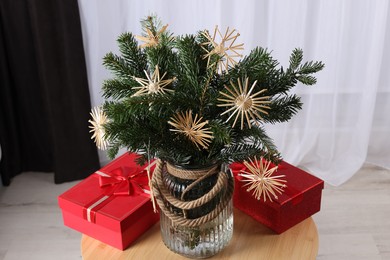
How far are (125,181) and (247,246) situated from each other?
13.0 inches

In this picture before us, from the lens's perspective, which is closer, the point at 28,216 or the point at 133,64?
the point at 133,64

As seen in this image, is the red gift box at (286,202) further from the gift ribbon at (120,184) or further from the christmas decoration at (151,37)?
the christmas decoration at (151,37)

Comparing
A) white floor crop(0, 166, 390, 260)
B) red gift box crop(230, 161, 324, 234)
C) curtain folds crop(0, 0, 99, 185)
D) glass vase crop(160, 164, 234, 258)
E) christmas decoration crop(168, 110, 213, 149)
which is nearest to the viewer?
christmas decoration crop(168, 110, 213, 149)

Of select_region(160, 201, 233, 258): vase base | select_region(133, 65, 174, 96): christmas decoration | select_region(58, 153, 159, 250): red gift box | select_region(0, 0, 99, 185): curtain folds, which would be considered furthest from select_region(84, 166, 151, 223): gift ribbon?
select_region(0, 0, 99, 185): curtain folds

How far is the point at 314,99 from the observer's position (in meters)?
2.12

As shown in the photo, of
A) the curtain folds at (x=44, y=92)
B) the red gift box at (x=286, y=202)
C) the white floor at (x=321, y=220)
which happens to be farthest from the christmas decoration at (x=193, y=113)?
the curtain folds at (x=44, y=92)

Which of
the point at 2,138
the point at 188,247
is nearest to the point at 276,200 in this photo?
the point at 188,247

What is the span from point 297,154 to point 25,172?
1232 millimetres

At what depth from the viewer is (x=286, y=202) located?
3.67 ft

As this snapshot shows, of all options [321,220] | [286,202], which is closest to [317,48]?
[321,220]

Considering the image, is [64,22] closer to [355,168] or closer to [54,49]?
[54,49]

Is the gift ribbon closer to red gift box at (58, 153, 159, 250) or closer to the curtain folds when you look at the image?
red gift box at (58, 153, 159, 250)

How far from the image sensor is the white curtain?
1.94 m

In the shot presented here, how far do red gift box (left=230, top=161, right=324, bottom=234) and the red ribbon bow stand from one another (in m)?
0.24
